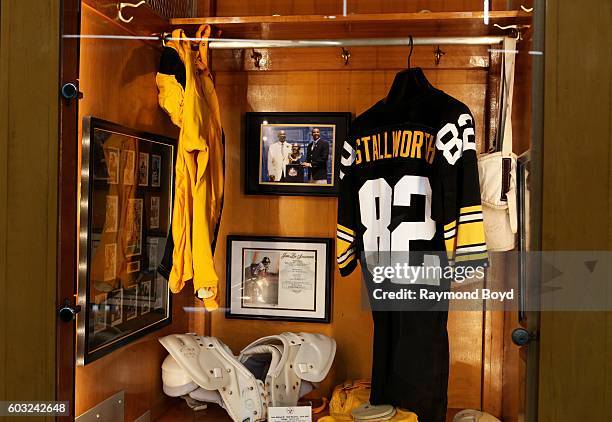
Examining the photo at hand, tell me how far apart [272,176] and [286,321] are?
1.07 ft

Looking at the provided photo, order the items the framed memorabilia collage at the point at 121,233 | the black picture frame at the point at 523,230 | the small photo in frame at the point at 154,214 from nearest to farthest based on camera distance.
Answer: the black picture frame at the point at 523,230
the framed memorabilia collage at the point at 121,233
the small photo in frame at the point at 154,214

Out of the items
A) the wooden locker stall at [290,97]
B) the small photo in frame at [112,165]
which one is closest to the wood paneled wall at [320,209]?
the wooden locker stall at [290,97]

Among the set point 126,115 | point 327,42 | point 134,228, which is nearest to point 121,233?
point 134,228

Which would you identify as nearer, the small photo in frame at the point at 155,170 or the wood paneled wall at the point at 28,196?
the wood paneled wall at the point at 28,196

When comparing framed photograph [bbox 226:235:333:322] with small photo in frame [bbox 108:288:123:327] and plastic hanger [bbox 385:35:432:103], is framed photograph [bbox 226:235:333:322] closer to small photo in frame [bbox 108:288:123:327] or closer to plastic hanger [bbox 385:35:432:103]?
small photo in frame [bbox 108:288:123:327]

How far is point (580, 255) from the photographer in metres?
1.10

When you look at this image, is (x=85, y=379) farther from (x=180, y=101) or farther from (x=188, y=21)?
(x=188, y=21)

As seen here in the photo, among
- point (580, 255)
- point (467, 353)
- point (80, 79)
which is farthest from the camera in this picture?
point (467, 353)

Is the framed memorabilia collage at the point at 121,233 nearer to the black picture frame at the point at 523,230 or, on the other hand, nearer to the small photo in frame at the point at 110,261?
the small photo in frame at the point at 110,261

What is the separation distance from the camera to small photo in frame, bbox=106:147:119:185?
131 centimetres

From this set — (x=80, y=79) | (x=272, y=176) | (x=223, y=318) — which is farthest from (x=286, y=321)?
(x=80, y=79)

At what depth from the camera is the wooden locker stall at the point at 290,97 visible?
129 centimetres

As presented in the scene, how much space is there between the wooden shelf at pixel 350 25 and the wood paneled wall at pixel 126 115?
135 millimetres

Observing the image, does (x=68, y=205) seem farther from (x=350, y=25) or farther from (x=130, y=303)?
(x=350, y=25)
